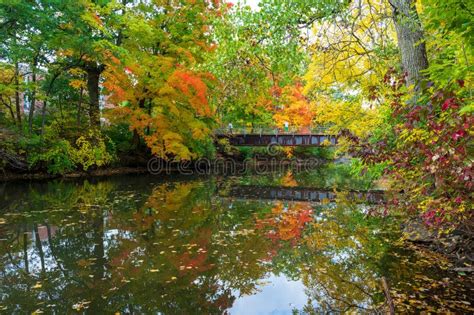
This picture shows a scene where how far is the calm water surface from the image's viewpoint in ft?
16.6

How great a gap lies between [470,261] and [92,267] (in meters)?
6.68

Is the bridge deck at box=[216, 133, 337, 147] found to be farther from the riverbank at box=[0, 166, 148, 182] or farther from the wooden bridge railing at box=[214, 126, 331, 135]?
the riverbank at box=[0, 166, 148, 182]

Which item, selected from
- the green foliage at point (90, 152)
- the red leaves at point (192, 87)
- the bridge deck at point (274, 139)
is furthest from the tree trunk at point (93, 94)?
the bridge deck at point (274, 139)

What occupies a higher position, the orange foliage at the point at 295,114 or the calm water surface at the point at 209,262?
the orange foliage at the point at 295,114

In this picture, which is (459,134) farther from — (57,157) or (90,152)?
(90,152)

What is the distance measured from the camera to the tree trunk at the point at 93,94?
21.8m

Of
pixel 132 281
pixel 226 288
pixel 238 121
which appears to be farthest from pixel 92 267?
pixel 238 121

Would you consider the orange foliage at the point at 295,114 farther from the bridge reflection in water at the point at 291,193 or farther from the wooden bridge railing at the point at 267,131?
the bridge reflection in water at the point at 291,193

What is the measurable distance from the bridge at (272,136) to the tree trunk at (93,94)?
34.7ft

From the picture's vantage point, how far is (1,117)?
739 inches

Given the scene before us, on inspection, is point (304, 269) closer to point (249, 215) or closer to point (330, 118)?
point (249, 215)

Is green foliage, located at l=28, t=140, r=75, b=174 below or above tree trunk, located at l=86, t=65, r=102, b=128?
below

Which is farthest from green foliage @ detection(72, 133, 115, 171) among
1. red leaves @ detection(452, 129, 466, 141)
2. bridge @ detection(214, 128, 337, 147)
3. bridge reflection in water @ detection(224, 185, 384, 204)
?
red leaves @ detection(452, 129, 466, 141)

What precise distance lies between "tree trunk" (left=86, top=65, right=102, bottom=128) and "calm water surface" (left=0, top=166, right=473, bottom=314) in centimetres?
1043
